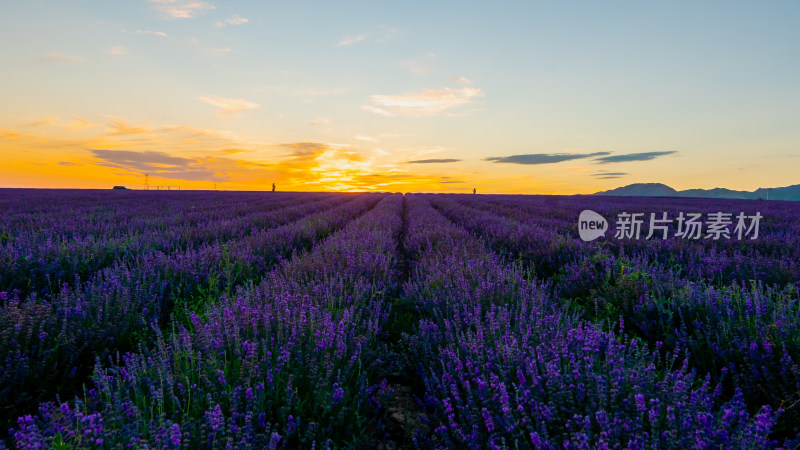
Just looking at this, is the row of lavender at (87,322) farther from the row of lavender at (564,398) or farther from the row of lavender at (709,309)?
the row of lavender at (709,309)

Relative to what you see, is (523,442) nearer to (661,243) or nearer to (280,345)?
(280,345)

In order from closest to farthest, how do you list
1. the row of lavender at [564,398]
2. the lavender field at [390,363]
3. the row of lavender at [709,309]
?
the row of lavender at [564,398] < the lavender field at [390,363] < the row of lavender at [709,309]

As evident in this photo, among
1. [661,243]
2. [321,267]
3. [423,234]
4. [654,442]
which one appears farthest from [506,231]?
[654,442]

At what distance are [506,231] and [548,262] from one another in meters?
1.97

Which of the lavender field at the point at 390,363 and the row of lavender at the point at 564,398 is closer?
the row of lavender at the point at 564,398

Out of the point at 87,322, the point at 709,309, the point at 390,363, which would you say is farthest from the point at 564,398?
the point at 87,322

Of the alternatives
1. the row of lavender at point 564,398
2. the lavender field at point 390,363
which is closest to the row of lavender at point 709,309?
the lavender field at point 390,363

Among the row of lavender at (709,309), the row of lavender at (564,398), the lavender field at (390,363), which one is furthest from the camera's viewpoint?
the row of lavender at (709,309)

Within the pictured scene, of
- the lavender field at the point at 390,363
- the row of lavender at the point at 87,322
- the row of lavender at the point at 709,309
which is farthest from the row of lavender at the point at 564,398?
the row of lavender at the point at 87,322

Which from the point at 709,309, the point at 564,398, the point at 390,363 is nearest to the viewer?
the point at 564,398

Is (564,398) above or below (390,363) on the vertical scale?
above

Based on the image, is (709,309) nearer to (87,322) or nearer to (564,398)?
(564,398)

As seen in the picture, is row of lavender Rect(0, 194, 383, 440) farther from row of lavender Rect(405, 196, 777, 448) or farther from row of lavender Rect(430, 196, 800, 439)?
row of lavender Rect(430, 196, 800, 439)

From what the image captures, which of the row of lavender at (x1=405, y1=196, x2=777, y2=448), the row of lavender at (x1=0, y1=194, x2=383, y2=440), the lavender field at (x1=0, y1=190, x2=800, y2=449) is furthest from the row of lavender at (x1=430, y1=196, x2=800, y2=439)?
the row of lavender at (x1=0, y1=194, x2=383, y2=440)
